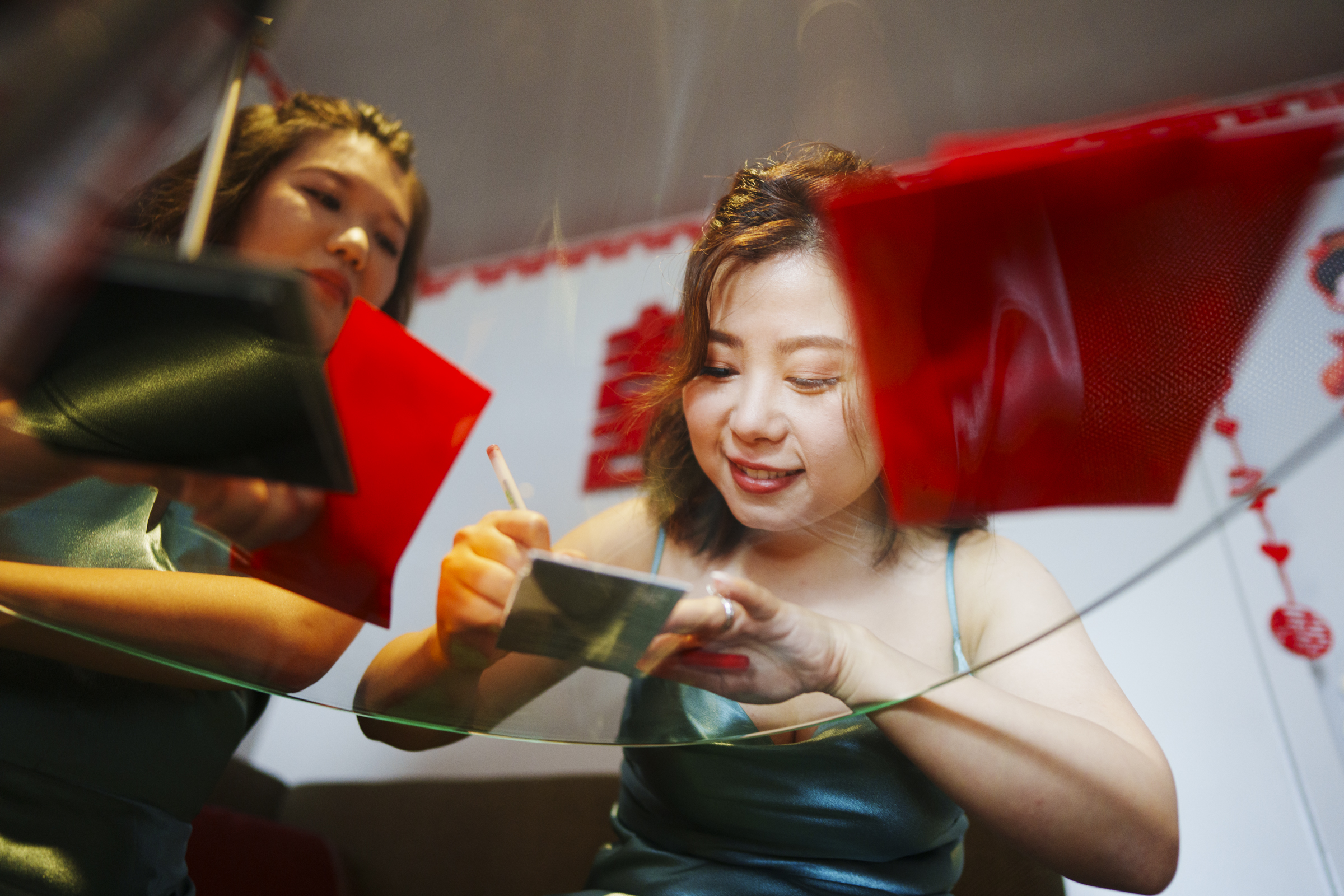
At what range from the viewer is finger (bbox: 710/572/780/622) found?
0.35m

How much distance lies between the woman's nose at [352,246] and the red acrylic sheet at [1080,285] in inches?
8.6

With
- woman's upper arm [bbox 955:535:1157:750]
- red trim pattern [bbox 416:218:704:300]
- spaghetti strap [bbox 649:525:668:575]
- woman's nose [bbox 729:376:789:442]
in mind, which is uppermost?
red trim pattern [bbox 416:218:704:300]

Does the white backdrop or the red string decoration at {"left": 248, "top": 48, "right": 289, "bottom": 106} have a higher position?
the red string decoration at {"left": 248, "top": 48, "right": 289, "bottom": 106}

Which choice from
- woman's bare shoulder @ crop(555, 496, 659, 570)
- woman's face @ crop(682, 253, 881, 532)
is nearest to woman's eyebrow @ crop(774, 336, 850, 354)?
woman's face @ crop(682, 253, 881, 532)

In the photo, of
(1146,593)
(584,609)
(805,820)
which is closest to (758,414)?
(584,609)

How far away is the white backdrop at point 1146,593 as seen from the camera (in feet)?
1.09

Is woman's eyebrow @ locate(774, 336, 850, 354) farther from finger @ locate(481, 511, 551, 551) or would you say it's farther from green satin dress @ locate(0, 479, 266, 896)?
green satin dress @ locate(0, 479, 266, 896)

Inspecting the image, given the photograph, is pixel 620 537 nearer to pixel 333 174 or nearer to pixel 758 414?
pixel 758 414

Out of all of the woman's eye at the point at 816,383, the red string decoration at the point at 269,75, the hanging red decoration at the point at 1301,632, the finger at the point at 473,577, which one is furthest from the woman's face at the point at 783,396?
the hanging red decoration at the point at 1301,632

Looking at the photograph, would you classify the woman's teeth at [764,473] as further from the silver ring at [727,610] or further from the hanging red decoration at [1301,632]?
the hanging red decoration at [1301,632]

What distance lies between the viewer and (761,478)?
35 cm

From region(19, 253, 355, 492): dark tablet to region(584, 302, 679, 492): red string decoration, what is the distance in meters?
0.11

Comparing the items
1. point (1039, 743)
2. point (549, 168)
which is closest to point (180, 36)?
point (549, 168)

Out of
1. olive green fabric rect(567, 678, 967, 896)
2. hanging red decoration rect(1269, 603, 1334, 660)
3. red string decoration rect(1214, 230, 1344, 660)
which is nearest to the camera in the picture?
red string decoration rect(1214, 230, 1344, 660)
